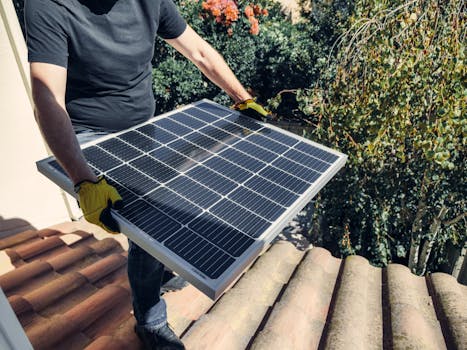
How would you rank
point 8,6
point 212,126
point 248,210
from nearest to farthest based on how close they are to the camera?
point 248,210
point 212,126
point 8,6

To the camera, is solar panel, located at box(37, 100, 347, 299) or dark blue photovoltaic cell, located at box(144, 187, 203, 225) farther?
dark blue photovoltaic cell, located at box(144, 187, 203, 225)

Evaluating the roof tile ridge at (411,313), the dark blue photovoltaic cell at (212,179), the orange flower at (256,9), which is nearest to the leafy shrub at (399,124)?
the roof tile ridge at (411,313)

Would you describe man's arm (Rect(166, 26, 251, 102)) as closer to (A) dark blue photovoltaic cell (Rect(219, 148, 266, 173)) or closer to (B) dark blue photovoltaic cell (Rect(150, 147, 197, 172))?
(A) dark blue photovoltaic cell (Rect(219, 148, 266, 173))

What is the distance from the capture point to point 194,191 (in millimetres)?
2113

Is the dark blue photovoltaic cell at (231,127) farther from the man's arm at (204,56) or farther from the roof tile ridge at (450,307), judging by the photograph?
the roof tile ridge at (450,307)

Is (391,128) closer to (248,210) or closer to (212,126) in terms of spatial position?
(212,126)

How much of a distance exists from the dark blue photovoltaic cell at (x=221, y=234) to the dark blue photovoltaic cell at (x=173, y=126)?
1.02 metres

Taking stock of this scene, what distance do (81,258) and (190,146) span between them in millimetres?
1707

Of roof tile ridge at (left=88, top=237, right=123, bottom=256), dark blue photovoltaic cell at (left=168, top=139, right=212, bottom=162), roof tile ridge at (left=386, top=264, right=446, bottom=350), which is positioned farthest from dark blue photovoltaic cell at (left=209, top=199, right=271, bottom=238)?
roof tile ridge at (left=88, top=237, right=123, bottom=256)

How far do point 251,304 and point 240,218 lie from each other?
125 centimetres

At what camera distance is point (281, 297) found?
118 inches

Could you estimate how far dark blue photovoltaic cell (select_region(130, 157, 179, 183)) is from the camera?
7.25ft

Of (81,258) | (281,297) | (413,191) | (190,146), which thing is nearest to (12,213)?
(81,258)

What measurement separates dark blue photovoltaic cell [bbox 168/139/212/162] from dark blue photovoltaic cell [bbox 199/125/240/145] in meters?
0.22
